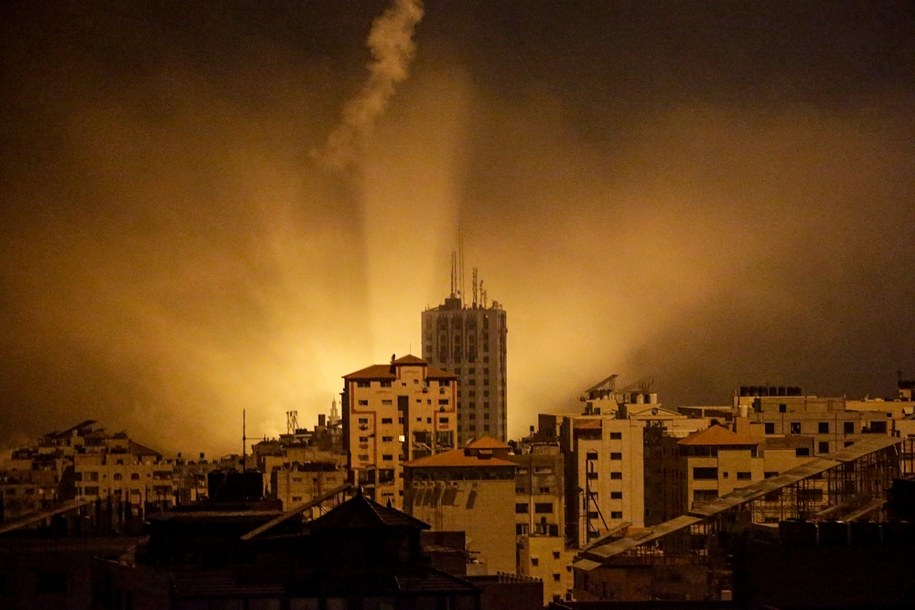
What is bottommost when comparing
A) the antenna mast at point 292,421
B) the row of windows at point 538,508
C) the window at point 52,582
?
the window at point 52,582

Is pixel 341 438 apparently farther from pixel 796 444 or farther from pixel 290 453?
pixel 796 444

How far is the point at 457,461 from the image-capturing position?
30266mm

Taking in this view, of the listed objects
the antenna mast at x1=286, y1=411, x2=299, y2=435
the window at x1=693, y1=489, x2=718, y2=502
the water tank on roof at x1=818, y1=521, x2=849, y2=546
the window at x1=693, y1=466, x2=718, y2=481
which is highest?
the antenna mast at x1=286, y1=411, x2=299, y2=435

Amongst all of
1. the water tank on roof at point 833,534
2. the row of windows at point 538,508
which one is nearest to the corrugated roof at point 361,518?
the water tank on roof at point 833,534

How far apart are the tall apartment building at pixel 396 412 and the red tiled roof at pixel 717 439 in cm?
662

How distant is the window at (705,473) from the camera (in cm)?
3058

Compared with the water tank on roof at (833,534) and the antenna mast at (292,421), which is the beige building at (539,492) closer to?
the antenna mast at (292,421)

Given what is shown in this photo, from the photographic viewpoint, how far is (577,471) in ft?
107

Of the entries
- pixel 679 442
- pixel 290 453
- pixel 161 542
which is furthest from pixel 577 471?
pixel 161 542

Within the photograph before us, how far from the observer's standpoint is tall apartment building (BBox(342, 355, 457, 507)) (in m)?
37.8

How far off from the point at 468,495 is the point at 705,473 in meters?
3.22

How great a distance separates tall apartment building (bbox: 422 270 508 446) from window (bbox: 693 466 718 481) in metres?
12.1

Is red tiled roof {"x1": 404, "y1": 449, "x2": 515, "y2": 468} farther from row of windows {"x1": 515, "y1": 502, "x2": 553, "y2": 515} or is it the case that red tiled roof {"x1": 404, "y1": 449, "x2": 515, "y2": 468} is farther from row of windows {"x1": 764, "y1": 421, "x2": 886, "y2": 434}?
row of windows {"x1": 764, "y1": 421, "x2": 886, "y2": 434}

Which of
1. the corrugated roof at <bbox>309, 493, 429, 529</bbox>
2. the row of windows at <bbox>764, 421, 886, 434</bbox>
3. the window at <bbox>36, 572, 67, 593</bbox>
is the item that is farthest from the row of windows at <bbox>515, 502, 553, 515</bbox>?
the corrugated roof at <bbox>309, 493, 429, 529</bbox>
